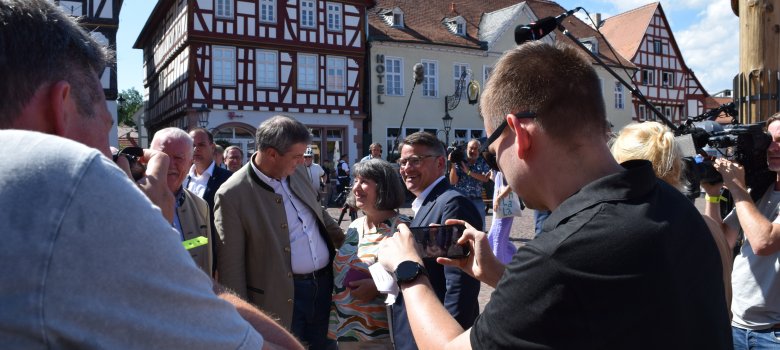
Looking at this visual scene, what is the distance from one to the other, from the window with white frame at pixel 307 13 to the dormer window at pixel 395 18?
14.8ft

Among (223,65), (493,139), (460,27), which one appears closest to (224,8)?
(223,65)

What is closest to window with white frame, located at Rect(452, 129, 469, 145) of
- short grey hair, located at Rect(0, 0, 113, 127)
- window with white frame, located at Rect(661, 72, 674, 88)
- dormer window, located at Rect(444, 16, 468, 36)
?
dormer window, located at Rect(444, 16, 468, 36)

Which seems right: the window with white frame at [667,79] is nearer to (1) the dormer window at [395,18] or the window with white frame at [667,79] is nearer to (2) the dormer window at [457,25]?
(2) the dormer window at [457,25]

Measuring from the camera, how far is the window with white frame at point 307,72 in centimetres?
2534

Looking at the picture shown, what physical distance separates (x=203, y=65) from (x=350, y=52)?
6072 millimetres

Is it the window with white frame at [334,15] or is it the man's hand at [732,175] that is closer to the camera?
the man's hand at [732,175]

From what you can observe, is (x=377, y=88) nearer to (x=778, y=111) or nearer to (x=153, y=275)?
(x=778, y=111)

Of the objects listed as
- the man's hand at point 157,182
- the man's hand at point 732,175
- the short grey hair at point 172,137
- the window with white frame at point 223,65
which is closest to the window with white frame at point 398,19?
the window with white frame at point 223,65

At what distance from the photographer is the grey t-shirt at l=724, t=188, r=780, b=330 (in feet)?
9.48

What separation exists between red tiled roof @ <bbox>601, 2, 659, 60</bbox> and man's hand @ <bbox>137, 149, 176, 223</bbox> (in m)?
37.5

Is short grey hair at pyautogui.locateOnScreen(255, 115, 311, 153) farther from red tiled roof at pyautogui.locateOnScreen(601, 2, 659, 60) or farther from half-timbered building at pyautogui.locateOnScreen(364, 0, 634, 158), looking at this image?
red tiled roof at pyautogui.locateOnScreen(601, 2, 659, 60)

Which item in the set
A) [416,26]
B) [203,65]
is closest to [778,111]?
[203,65]

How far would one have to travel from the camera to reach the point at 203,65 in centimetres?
2347

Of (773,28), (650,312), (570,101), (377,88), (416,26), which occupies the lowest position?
(650,312)
